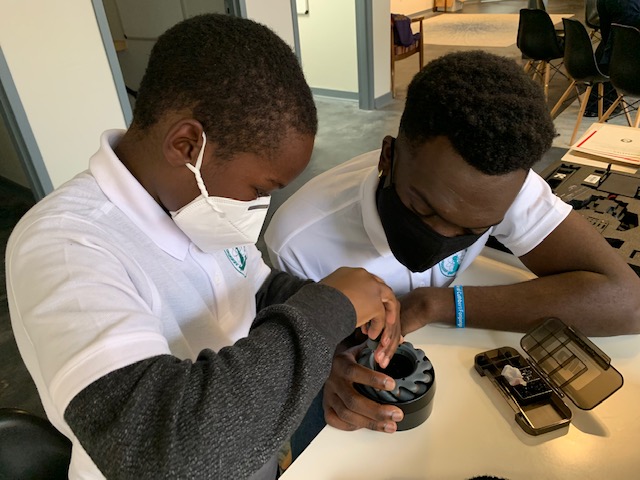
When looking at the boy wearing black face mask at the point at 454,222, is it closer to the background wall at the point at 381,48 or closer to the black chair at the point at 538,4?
the background wall at the point at 381,48

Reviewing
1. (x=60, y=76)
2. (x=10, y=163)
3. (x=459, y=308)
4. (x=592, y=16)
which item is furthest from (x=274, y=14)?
(x=459, y=308)

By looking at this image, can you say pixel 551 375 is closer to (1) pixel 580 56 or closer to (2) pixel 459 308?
(2) pixel 459 308

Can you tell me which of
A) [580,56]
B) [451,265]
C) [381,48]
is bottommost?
[381,48]

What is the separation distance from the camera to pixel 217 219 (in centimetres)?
75

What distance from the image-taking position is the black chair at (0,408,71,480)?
745mm

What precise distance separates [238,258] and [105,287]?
399 millimetres

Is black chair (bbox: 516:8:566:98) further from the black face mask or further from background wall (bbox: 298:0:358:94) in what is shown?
the black face mask

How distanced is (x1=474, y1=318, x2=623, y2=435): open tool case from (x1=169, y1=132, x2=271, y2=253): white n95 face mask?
447 millimetres

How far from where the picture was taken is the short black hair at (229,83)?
0.63 metres

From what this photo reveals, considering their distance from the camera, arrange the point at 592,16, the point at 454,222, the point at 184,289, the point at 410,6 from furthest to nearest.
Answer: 1. the point at 410,6
2. the point at 592,16
3. the point at 454,222
4. the point at 184,289

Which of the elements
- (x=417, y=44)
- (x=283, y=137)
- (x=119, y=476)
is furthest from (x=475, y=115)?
(x=417, y=44)

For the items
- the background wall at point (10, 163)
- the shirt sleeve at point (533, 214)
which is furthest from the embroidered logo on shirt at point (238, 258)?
the background wall at point (10, 163)

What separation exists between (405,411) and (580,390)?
10.9 inches

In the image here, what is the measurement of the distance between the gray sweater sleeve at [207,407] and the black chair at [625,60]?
3.27 meters
